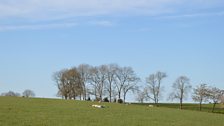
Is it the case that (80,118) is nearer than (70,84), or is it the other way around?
(80,118)

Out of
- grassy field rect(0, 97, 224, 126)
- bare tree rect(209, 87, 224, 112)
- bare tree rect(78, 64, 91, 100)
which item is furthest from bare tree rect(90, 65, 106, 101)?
grassy field rect(0, 97, 224, 126)

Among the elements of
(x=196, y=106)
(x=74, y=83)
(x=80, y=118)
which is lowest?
(x=196, y=106)

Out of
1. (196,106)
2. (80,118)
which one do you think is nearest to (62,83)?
(196,106)

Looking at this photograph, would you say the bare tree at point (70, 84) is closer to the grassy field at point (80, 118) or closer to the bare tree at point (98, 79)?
the bare tree at point (98, 79)

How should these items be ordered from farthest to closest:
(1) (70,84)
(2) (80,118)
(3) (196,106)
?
1. (3) (196,106)
2. (1) (70,84)
3. (2) (80,118)

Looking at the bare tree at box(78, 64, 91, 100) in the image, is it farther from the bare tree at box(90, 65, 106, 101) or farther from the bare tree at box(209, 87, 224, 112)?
the bare tree at box(209, 87, 224, 112)

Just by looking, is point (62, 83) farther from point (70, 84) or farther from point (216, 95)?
point (216, 95)

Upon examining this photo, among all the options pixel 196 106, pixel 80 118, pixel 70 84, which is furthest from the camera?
pixel 196 106

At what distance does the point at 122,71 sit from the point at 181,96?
2076 cm

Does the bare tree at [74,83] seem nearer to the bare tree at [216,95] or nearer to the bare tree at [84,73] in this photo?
the bare tree at [84,73]

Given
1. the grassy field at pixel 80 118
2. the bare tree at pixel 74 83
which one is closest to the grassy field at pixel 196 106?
the bare tree at pixel 74 83

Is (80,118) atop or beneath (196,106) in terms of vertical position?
atop

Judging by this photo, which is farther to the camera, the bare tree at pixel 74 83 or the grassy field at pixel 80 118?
the bare tree at pixel 74 83

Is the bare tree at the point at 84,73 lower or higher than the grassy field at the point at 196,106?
higher
